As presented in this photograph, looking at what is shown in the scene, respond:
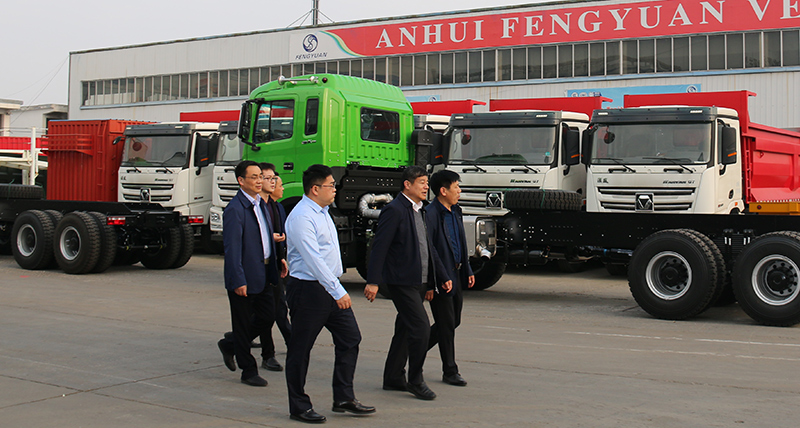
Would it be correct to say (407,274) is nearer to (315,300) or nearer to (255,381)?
(315,300)

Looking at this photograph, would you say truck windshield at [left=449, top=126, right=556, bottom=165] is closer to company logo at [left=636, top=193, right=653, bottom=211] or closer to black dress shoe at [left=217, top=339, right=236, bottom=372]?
company logo at [left=636, top=193, right=653, bottom=211]

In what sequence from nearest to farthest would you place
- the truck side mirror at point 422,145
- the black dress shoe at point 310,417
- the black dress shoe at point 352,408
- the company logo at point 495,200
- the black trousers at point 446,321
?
1. the black dress shoe at point 310,417
2. the black dress shoe at point 352,408
3. the black trousers at point 446,321
4. the company logo at point 495,200
5. the truck side mirror at point 422,145

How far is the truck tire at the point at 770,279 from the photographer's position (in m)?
9.82

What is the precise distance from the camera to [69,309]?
427 inches

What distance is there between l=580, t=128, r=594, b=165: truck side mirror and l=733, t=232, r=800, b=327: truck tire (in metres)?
2.86

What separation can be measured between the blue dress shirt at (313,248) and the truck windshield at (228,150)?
40.3 feet

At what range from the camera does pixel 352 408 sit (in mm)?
5699

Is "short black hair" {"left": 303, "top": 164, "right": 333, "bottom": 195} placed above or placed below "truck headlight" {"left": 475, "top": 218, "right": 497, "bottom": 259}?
above

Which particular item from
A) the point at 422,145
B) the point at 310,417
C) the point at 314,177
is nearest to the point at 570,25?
the point at 422,145

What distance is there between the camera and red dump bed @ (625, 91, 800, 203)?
1250cm

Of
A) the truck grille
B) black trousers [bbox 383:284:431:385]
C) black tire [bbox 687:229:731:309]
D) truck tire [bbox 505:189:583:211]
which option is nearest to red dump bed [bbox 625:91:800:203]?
the truck grille

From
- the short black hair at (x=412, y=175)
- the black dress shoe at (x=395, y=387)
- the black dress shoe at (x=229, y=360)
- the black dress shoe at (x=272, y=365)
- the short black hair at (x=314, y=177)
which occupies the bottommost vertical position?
the black dress shoe at (x=395, y=387)

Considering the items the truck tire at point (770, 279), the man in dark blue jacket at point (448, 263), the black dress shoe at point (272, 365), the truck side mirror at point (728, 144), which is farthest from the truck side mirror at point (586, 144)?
the black dress shoe at point (272, 365)

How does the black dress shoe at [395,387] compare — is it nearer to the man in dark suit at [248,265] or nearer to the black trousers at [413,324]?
the black trousers at [413,324]
